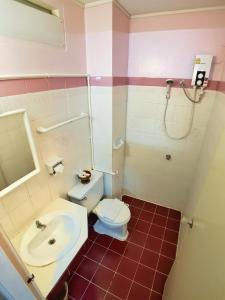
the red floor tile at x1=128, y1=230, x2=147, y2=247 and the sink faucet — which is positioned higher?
the sink faucet

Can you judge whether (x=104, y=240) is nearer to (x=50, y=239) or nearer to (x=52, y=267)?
(x=50, y=239)

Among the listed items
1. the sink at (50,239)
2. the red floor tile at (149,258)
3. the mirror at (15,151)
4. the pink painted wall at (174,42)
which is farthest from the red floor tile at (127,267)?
the pink painted wall at (174,42)

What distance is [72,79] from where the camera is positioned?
1.51m

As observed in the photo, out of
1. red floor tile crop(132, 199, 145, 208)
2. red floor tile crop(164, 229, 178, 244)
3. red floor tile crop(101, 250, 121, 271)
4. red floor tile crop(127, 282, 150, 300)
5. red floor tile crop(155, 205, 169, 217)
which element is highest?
red floor tile crop(132, 199, 145, 208)

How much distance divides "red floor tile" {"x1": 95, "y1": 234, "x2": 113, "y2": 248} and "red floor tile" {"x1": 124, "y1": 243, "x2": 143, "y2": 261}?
0.23 m

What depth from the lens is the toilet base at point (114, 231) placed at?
198cm

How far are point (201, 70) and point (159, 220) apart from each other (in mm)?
1874

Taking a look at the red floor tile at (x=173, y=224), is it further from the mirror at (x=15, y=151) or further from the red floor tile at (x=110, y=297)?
the mirror at (x=15, y=151)

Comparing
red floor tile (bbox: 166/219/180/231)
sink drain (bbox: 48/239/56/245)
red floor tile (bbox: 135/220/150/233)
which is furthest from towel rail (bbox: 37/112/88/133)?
red floor tile (bbox: 166/219/180/231)

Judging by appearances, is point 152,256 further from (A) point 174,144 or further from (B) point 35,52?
(B) point 35,52

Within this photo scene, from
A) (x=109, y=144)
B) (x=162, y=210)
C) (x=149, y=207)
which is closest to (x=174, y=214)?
(x=162, y=210)

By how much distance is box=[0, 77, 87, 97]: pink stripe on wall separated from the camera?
101 centimetres

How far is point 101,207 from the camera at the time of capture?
1989 millimetres

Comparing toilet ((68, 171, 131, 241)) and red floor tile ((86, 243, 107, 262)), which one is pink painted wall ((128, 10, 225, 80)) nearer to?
toilet ((68, 171, 131, 241))
